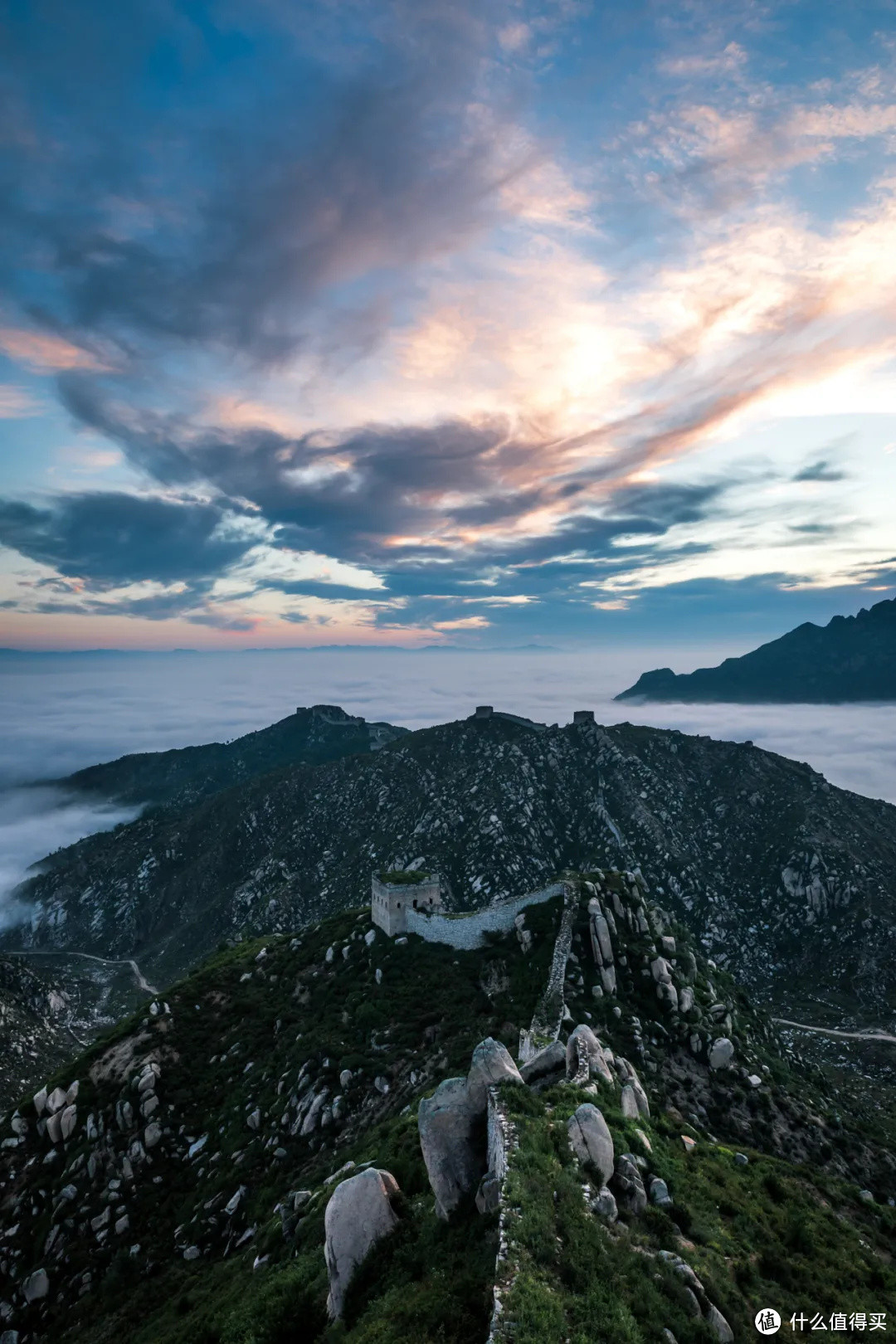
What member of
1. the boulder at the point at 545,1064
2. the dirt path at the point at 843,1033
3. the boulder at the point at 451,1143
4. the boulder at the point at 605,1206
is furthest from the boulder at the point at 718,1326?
the dirt path at the point at 843,1033

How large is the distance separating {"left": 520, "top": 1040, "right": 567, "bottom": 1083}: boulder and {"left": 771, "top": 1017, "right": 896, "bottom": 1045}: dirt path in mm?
68152

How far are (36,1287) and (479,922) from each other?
109 ft

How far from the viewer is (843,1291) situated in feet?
60.0

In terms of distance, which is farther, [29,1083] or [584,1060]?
[29,1083]

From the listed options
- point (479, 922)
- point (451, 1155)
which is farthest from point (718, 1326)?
point (479, 922)

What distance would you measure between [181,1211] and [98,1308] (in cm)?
515

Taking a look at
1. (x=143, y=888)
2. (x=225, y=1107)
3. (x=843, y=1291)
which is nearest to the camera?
(x=843, y=1291)

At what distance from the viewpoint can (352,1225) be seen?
55.6 ft

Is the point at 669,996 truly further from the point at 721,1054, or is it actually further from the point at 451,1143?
the point at 451,1143

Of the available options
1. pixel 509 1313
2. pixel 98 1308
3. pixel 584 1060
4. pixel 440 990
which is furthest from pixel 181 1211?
pixel 509 1313

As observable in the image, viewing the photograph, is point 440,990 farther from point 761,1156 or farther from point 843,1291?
point 843,1291

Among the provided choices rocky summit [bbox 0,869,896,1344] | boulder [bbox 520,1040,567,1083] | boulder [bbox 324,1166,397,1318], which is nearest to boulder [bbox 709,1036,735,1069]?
rocky summit [bbox 0,869,896,1344]

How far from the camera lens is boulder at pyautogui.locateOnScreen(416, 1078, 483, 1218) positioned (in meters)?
16.9

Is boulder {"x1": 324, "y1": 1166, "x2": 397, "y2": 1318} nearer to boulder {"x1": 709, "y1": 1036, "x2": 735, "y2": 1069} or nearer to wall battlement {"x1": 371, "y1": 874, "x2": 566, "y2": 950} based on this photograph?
boulder {"x1": 709, "y1": 1036, "x2": 735, "y2": 1069}
